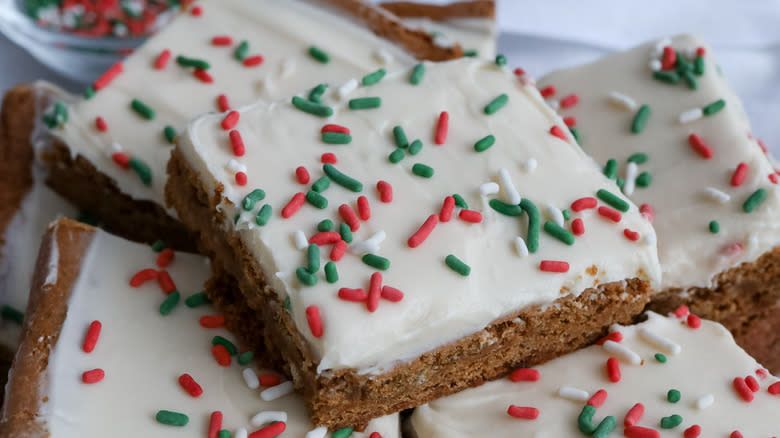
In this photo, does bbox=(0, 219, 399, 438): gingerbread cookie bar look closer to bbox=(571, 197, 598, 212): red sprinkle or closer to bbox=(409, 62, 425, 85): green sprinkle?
bbox=(571, 197, 598, 212): red sprinkle

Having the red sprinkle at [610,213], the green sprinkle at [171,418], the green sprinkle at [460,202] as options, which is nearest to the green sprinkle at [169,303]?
the green sprinkle at [171,418]

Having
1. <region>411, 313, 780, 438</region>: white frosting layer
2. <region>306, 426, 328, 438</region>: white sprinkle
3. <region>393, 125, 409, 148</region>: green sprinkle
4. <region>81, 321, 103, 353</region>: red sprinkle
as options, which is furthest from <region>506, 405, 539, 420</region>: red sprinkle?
<region>81, 321, 103, 353</region>: red sprinkle

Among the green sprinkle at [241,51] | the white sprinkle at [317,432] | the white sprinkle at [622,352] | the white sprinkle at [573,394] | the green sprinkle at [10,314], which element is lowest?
the green sprinkle at [10,314]

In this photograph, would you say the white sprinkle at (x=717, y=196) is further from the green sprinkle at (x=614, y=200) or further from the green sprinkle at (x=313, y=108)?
the green sprinkle at (x=313, y=108)

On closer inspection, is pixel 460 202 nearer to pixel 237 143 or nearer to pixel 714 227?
pixel 237 143

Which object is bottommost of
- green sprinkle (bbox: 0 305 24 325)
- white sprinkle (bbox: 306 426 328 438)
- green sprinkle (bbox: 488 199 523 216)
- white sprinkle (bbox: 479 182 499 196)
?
green sprinkle (bbox: 0 305 24 325)

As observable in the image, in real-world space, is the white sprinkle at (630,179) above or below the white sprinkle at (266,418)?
above
